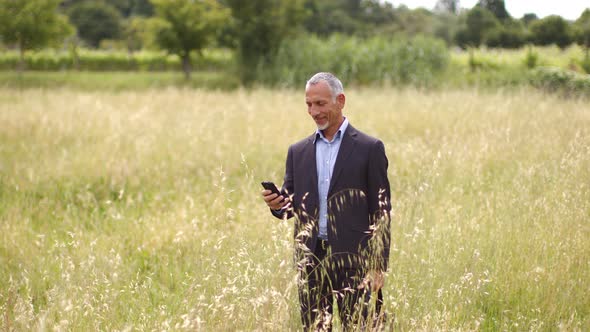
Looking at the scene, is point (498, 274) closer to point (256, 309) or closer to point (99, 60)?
point (256, 309)

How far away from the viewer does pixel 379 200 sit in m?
3.05

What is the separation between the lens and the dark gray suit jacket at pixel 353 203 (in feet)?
9.77

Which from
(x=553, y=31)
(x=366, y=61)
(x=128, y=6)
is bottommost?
(x=366, y=61)

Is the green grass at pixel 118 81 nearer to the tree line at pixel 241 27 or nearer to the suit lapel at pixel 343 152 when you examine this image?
the tree line at pixel 241 27

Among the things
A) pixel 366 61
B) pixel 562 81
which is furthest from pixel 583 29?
pixel 366 61

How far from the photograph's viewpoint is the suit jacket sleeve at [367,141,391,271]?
2.94m

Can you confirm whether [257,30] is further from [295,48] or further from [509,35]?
[509,35]

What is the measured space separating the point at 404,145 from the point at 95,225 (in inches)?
191

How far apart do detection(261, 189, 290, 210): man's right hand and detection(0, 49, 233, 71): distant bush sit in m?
31.2

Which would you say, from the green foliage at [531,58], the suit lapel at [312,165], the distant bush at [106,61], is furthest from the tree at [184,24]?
the suit lapel at [312,165]

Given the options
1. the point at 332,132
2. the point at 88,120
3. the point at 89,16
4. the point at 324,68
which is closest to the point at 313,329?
the point at 332,132

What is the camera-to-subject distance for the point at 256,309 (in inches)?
119

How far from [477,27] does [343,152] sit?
2228 cm

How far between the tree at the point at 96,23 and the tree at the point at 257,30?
64.4 ft
